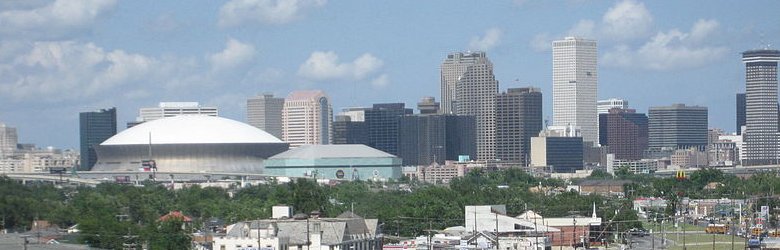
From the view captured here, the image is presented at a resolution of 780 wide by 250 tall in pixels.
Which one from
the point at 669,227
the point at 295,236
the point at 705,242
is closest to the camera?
the point at 295,236

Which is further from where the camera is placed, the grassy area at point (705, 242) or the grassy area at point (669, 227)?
the grassy area at point (669, 227)

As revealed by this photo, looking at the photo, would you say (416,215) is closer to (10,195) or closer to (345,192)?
(10,195)

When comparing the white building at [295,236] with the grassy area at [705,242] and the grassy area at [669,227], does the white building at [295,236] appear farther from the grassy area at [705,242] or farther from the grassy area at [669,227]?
the grassy area at [669,227]

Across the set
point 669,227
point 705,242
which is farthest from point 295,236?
point 669,227

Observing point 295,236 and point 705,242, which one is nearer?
point 295,236

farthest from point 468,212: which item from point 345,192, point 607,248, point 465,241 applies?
point 345,192

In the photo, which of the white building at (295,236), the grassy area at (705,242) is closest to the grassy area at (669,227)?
the grassy area at (705,242)

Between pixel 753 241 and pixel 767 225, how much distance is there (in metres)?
27.6

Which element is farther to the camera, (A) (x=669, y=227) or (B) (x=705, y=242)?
(A) (x=669, y=227)

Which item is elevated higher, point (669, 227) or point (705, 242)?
point (705, 242)

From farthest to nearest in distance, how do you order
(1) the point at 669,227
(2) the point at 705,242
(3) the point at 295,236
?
(1) the point at 669,227 → (2) the point at 705,242 → (3) the point at 295,236

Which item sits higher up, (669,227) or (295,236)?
(295,236)

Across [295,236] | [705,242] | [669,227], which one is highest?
[295,236]

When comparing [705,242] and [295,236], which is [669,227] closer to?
[705,242]
